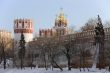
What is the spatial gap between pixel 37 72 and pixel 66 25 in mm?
56911

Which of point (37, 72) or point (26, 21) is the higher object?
point (26, 21)

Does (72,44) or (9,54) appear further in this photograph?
(9,54)

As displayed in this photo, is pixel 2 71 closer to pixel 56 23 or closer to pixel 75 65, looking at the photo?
pixel 75 65

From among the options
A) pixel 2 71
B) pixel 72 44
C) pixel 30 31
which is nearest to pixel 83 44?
pixel 72 44

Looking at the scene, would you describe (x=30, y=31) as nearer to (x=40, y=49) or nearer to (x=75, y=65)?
(x=40, y=49)

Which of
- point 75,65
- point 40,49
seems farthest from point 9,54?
point 75,65

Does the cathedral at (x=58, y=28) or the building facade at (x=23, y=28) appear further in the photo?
the cathedral at (x=58, y=28)

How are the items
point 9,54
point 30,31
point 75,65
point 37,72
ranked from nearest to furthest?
point 37,72 < point 75,65 < point 9,54 < point 30,31

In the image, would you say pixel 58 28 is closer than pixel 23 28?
No

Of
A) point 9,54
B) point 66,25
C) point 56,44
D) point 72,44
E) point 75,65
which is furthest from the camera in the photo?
point 66,25

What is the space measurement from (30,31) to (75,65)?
44354 mm

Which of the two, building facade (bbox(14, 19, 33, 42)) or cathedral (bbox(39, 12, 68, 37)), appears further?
cathedral (bbox(39, 12, 68, 37))

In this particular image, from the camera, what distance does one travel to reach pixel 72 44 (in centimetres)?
6381

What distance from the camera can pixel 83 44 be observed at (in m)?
65.2
